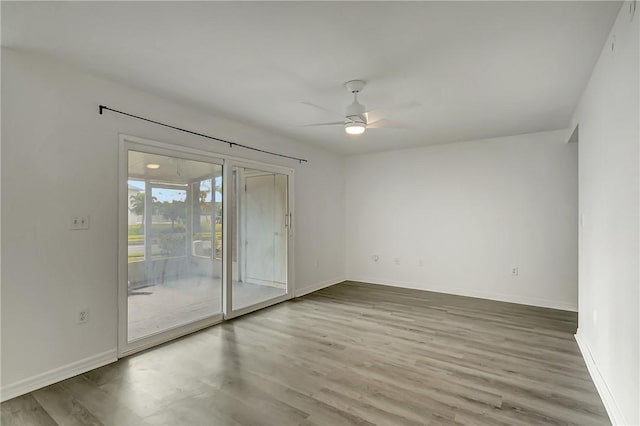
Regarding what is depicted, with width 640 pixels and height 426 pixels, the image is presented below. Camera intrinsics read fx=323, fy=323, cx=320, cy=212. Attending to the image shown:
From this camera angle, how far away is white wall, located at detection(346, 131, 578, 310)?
4.72m

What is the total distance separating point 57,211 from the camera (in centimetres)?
265

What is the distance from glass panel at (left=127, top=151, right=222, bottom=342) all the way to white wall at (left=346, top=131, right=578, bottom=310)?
3.29 meters

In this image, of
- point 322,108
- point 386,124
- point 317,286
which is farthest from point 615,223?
point 317,286

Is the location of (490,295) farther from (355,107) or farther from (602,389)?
(355,107)

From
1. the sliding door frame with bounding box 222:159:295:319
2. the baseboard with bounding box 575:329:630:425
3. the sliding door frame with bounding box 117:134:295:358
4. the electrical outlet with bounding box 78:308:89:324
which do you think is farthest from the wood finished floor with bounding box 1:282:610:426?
the electrical outlet with bounding box 78:308:89:324

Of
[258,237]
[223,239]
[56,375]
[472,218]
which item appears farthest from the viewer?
[472,218]

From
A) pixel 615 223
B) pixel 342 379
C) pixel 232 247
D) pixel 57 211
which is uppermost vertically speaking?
pixel 57 211

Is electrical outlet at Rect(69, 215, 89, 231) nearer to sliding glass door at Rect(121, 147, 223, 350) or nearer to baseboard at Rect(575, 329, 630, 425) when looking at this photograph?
sliding glass door at Rect(121, 147, 223, 350)

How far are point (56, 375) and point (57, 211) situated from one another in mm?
1323

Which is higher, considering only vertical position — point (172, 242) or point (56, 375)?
point (172, 242)

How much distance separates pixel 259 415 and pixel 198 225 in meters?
2.38

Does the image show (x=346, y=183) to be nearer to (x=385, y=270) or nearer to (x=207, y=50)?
(x=385, y=270)

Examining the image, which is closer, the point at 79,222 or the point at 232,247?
the point at 79,222

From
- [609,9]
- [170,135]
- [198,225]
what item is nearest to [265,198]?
[198,225]
